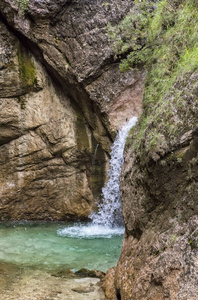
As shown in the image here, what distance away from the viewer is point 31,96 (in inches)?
351

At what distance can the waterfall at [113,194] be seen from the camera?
8.33m

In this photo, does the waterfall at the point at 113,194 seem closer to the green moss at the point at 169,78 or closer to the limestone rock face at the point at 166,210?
the green moss at the point at 169,78

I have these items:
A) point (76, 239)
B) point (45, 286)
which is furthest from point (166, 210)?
point (76, 239)

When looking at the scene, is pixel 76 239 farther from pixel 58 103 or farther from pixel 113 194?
pixel 58 103

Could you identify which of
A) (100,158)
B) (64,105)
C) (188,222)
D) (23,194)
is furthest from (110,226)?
(188,222)

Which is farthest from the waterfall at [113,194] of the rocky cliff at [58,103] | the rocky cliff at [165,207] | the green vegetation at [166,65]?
the rocky cliff at [165,207]

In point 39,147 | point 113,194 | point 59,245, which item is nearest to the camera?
point 59,245

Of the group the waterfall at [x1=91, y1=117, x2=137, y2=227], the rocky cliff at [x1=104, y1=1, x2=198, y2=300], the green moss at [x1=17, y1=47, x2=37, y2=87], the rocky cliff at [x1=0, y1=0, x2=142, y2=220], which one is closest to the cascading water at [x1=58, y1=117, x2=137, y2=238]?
the waterfall at [x1=91, y1=117, x2=137, y2=227]

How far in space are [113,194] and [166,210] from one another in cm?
560

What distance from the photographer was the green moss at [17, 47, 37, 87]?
8.73 m

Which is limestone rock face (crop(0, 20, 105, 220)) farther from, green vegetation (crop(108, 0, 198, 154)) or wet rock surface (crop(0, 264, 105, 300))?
wet rock surface (crop(0, 264, 105, 300))

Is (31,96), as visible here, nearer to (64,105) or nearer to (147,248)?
(64,105)

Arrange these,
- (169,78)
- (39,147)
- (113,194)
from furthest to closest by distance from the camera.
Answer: (39,147) → (113,194) → (169,78)

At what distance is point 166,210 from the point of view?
3.20 m
